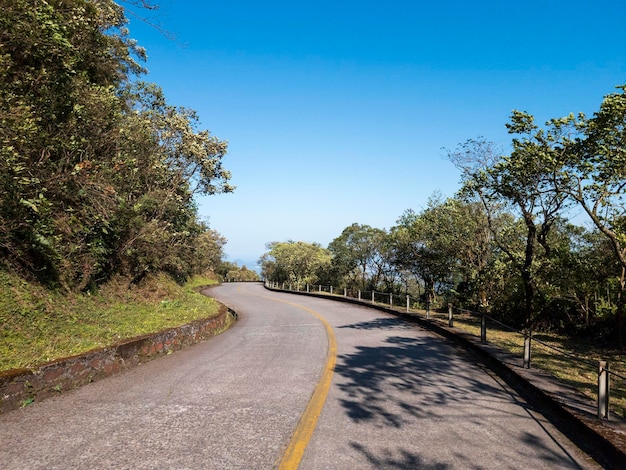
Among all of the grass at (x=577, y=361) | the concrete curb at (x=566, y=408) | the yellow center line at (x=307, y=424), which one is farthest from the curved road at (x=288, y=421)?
the grass at (x=577, y=361)

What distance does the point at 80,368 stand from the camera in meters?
6.29

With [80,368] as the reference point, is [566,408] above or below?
above

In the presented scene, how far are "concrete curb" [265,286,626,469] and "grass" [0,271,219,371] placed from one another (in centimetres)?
714

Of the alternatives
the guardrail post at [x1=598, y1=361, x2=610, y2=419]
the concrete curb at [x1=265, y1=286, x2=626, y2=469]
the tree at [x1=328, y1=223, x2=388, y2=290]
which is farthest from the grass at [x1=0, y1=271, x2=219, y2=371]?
the tree at [x1=328, y1=223, x2=388, y2=290]

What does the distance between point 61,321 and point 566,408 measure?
28.9 feet

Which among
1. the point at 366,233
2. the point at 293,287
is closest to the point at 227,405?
the point at 366,233

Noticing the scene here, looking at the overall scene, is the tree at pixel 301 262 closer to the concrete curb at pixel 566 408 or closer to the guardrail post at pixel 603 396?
the concrete curb at pixel 566 408

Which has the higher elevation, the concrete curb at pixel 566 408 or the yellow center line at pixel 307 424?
the concrete curb at pixel 566 408

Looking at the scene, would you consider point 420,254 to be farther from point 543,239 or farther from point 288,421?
point 288,421

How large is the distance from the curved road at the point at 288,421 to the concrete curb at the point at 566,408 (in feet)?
0.63

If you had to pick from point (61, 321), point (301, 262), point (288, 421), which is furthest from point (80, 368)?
point (301, 262)

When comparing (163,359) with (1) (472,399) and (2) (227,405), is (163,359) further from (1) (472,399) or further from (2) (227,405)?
(1) (472,399)

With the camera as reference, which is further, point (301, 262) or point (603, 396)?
point (301, 262)

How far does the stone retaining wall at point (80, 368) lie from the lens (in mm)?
5199
